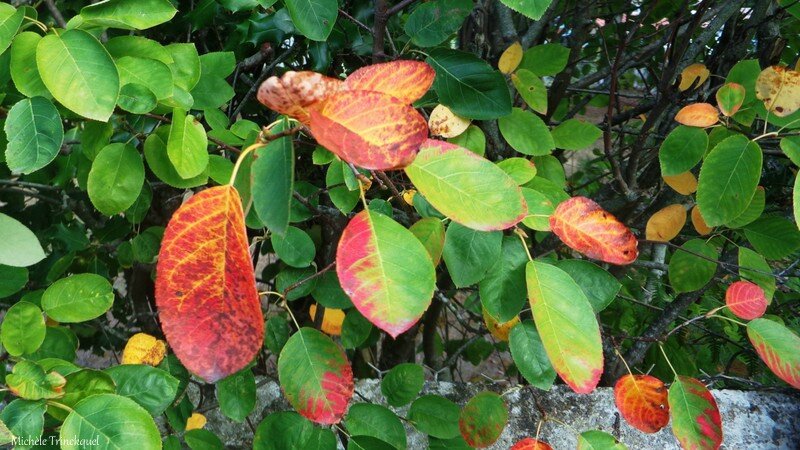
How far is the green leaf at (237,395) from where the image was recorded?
3.04 feet

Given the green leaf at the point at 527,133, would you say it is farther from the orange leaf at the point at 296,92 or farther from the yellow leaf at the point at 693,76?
the orange leaf at the point at 296,92

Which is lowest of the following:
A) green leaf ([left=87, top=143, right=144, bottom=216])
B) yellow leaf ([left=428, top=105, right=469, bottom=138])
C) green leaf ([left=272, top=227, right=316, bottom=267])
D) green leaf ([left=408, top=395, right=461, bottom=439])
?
green leaf ([left=408, top=395, right=461, bottom=439])

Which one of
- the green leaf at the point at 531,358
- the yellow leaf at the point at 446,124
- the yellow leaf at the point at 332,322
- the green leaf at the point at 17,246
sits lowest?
the yellow leaf at the point at 332,322

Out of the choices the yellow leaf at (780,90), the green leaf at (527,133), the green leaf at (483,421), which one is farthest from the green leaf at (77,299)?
the yellow leaf at (780,90)

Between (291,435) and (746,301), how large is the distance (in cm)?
71

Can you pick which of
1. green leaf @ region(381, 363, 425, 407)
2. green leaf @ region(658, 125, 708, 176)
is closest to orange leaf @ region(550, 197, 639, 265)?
green leaf @ region(658, 125, 708, 176)

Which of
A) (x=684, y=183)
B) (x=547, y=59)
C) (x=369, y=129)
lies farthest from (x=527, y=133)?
(x=369, y=129)

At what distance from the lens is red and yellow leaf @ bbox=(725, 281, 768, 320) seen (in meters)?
0.91

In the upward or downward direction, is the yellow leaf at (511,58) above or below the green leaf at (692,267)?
above

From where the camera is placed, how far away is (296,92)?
433mm

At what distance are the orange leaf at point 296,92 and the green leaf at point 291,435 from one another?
0.57 metres

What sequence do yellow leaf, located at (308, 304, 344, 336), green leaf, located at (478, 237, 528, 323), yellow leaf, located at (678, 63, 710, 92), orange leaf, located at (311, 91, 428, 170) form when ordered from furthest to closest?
1. yellow leaf, located at (308, 304, 344, 336)
2. yellow leaf, located at (678, 63, 710, 92)
3. green leaf, located at (478, 237, 528, 323)
4. orange leaf, located at (311, 91, 428, 170)

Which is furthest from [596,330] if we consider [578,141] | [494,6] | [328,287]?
[494,6]

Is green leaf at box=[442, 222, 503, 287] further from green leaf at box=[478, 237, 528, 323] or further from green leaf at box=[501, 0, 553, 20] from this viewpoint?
green leaf at box=[501, 0, 553, 20]
